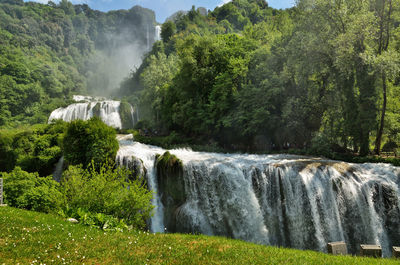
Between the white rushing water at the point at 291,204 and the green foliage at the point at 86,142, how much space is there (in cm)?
684

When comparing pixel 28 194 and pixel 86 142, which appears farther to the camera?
pixel 86 142

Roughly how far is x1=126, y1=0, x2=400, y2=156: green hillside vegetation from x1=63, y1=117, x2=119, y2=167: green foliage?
13.3 meters

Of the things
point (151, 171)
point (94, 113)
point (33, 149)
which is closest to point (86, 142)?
point (151, 171)

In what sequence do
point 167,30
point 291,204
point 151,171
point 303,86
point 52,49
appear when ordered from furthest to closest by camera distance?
point 52,49
point 167,30
point 303,86
point 151,171
point 291,204

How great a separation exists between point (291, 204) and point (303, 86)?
1433cm

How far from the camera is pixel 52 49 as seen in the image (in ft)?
349

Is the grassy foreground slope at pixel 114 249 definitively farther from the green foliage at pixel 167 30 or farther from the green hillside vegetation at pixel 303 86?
the green foliage at pixel 167 30

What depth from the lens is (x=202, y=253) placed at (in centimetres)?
724

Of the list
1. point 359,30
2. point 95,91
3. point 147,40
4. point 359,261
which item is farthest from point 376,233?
point 147,40

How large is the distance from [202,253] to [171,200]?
39.3 ft

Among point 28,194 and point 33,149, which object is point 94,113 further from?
point 28,194

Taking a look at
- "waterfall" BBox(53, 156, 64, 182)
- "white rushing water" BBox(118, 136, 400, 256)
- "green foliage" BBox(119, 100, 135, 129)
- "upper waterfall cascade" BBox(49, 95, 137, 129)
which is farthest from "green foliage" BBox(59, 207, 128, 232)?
"green foliage" BBox(119, 100, 135, 129)

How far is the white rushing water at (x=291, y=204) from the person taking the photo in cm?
1518

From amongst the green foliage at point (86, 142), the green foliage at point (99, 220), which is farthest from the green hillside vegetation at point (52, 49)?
the green foliage at point (99, 220)
